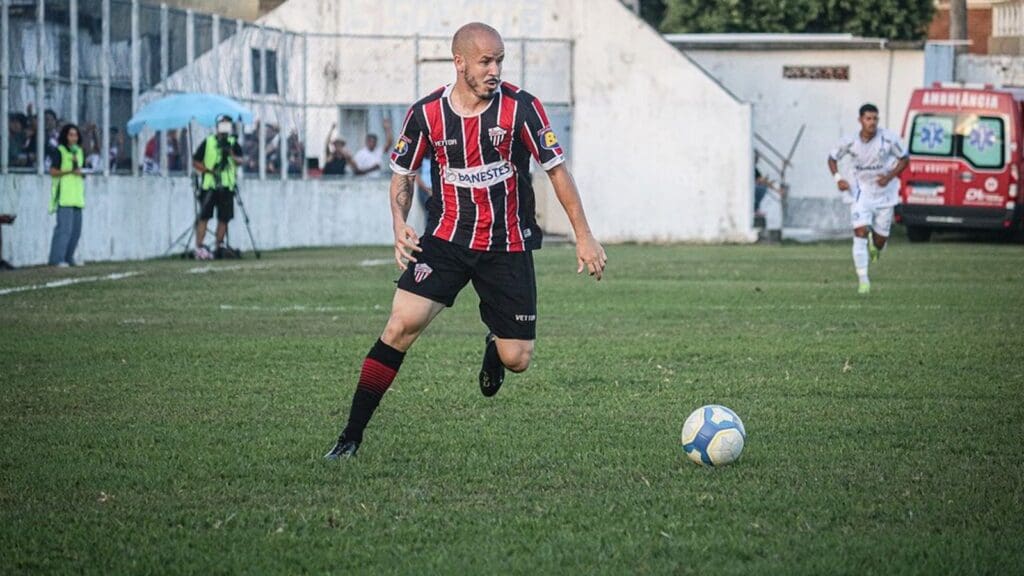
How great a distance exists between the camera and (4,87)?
22.5 metres

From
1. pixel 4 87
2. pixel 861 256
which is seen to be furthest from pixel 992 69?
pixel 4 87

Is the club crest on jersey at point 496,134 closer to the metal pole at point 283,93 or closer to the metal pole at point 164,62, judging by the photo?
the metal pole at point 164,62

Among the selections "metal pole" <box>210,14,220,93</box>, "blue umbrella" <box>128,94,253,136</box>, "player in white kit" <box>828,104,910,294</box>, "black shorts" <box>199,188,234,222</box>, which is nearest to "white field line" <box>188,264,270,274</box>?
"black shorts" <box>199,188,234,222</box>

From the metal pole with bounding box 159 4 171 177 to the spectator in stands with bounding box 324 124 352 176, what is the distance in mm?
5981

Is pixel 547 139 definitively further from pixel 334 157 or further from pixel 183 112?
pixel 334 157

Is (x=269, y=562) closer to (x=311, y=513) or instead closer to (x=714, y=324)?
(x=311, y=513)

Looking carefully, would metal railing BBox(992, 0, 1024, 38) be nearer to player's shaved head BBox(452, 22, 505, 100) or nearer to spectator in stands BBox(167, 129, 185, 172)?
spectator in stands BBox(167, 129, 185, 172)

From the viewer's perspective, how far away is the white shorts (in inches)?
766

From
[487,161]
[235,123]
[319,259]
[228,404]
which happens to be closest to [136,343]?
[228,404]

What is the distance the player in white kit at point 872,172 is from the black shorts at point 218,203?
9.97 metres

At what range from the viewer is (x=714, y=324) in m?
14.9

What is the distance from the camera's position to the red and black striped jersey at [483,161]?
797cm

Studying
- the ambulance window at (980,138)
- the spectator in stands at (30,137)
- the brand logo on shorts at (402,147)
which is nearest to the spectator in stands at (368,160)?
the spectator in stands at (30,137)

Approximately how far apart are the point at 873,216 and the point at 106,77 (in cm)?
1208
